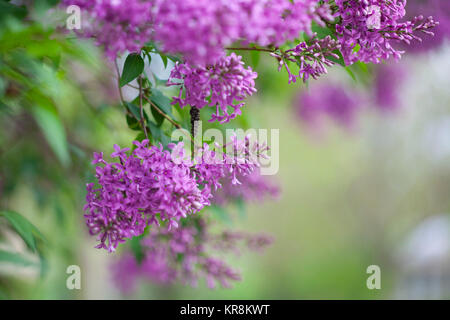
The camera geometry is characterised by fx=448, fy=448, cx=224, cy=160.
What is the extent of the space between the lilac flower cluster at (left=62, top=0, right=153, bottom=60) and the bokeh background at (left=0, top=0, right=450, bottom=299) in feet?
0.19

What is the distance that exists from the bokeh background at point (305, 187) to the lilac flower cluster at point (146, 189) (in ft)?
0.37

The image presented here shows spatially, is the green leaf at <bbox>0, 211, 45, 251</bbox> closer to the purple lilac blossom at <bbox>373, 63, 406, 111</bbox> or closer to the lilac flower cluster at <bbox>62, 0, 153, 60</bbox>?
the lilac flower cluster at <bbox>62, 0, 153, 60</bbox>

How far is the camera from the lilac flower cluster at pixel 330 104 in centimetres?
227

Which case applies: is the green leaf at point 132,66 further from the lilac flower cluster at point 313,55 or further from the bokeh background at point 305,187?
the lilac flower cluster at point 313,55

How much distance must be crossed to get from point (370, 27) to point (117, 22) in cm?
36

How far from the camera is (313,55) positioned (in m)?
0.65

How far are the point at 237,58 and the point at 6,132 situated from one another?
150cm

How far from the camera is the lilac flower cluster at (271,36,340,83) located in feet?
2.11

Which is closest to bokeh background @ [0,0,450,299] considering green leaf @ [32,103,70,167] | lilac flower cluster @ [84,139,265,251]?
green leaf @ [32,103,70,167]

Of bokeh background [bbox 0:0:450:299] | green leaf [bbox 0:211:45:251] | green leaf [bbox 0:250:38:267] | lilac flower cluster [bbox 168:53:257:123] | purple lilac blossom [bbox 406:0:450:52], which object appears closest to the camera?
lilac flower cluster [bbox 168:53:257:123]

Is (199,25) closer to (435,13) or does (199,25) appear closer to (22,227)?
(22,227)

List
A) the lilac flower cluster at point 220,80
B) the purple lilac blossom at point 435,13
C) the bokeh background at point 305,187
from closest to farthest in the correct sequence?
the lilac flower cluster at point 220,80 < the purple lilac blossom at point 435,13 < the bokeh background at point 305,187

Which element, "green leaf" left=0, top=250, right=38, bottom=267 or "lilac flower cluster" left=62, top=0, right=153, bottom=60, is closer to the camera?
"lilac flower cluster" left=62, top=0, right=153, bottom=60

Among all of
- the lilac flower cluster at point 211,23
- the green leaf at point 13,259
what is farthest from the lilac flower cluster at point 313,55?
the green leaf at point 13,259
